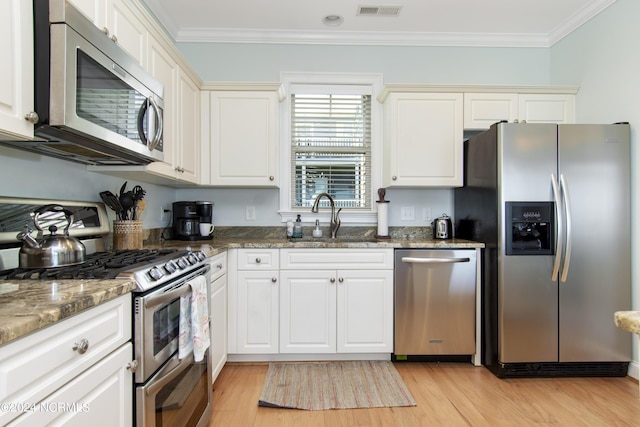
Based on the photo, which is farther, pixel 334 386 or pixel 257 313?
pixel 257 313

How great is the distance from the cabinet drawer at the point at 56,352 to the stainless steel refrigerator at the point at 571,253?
2.28 metres

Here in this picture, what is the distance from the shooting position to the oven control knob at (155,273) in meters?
1.24

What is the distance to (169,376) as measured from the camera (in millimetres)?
1314

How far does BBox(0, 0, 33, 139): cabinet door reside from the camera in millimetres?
1009

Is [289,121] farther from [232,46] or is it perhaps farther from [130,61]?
[130,61]

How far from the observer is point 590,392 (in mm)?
2137

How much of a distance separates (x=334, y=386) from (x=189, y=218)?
168 cm

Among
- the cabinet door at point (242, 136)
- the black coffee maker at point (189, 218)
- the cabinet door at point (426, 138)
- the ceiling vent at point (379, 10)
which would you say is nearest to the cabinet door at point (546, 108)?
the cabinet door at point (426, 138)

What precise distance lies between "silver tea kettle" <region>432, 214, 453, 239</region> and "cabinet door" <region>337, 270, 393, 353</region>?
2.26 ft

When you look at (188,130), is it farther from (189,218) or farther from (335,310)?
(335,310)

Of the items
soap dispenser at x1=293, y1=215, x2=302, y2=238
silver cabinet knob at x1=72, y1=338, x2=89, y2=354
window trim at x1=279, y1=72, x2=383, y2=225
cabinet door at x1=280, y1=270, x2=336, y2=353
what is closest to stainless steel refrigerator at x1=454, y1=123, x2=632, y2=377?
window trim at x1=279, y1=72, x2=383, y2=225

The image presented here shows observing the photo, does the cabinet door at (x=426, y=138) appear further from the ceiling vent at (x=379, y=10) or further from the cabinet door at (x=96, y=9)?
the cabinet door at (x=96, y=9)

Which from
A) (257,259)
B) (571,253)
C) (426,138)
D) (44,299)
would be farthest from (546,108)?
(44,299)

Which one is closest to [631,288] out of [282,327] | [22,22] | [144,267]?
[282,327]
